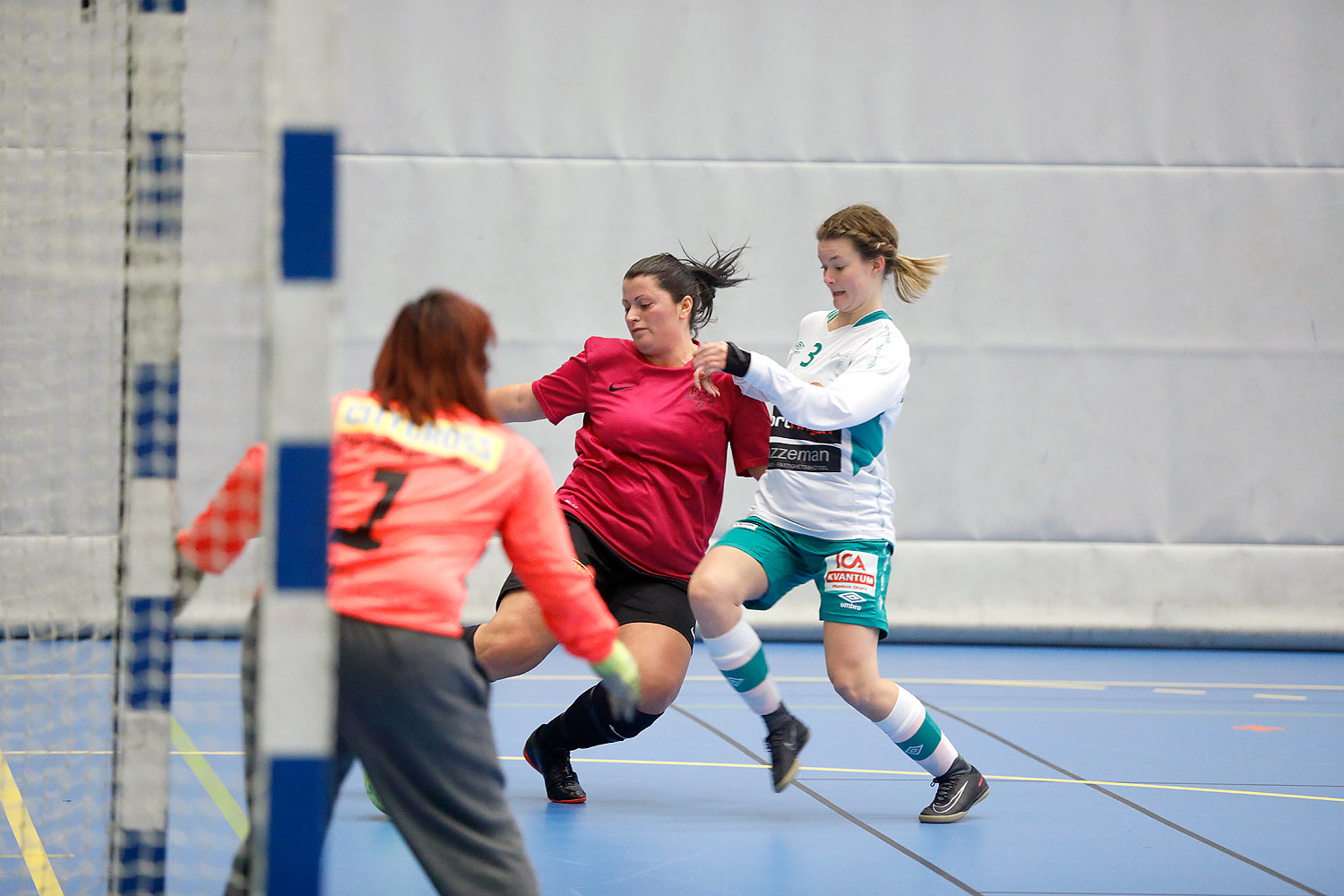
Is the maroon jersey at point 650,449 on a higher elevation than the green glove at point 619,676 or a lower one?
higher

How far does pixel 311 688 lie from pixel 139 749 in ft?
2.31

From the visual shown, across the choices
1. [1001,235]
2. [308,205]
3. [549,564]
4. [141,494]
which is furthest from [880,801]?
[1001,235]

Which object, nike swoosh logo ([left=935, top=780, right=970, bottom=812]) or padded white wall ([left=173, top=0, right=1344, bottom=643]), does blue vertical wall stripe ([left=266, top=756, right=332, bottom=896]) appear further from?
padded white wall ([left=173, top=0, right=1344, bottom=643])

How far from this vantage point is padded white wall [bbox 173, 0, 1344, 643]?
7.59m

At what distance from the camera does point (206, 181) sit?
6742mm

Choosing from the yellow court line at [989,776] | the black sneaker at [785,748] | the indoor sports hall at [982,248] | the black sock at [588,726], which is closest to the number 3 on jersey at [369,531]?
the black sock at [588,726]

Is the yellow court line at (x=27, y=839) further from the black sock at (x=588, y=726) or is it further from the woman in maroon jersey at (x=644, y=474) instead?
the black sock at (x=588, y=726)

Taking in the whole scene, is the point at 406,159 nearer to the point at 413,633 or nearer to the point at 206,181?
the point at 206,181

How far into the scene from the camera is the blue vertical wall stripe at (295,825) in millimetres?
1737

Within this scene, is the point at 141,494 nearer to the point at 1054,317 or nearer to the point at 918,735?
the point at 918,735

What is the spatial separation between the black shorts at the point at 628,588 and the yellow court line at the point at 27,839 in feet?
4.47

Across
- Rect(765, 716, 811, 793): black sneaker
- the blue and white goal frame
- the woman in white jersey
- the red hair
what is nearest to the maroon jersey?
the woman in white jersey

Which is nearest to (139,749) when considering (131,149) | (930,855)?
(131,149)

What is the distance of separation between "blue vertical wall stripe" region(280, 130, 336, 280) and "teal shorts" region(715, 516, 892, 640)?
236 centimetres
